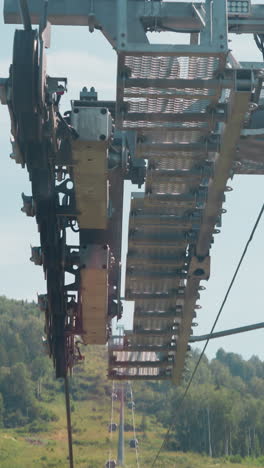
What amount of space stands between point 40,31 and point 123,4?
1.22 metres

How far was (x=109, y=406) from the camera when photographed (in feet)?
271

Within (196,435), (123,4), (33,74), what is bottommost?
(196,435)

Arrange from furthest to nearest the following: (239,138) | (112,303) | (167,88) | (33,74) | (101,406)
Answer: (101,406) → (112,303) → (239,138) → (167,88) → (33,74)

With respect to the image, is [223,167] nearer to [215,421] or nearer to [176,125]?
[176,125]

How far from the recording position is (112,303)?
21.6 meters

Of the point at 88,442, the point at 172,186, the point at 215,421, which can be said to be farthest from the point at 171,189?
the point at 215,421

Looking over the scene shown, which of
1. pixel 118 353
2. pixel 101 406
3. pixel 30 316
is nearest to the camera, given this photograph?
pixel 118 353

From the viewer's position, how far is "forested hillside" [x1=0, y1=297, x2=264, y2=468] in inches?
3396

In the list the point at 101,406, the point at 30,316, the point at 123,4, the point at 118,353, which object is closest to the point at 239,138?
the point at 123,4

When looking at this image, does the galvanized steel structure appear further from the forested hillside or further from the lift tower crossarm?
the forested hillside

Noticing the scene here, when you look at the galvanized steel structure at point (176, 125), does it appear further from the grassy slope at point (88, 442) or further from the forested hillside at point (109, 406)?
the forested hillside at point (109, 406)

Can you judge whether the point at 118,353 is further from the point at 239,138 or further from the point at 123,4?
the point at 123,4

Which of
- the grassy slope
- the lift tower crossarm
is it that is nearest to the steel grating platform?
the lift tower crossarm

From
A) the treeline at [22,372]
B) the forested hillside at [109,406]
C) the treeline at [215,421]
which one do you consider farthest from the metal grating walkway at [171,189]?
the treeline at [22,372]
